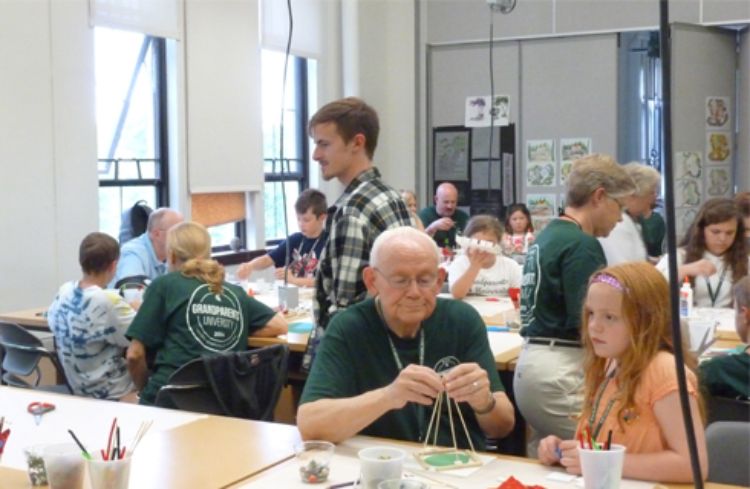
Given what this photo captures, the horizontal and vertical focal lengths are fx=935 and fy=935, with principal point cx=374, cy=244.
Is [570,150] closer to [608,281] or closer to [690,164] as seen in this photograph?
[690,164]

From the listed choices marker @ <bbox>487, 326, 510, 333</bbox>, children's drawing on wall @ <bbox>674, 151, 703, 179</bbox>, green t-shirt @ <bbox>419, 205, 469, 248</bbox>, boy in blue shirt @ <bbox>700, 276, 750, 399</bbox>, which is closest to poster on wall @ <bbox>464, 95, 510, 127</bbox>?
green t-shirt @ <bbox>419, 205, 469, 248</bbox>

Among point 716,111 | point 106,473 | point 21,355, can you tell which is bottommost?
point 21,355

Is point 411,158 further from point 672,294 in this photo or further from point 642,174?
point 672,294

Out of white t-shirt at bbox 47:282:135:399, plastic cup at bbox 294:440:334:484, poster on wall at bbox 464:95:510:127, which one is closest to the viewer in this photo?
plastic cup at bbox 294:440:334:484

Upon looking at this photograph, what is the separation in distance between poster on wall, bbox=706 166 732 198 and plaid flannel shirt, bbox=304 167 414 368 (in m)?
5.69

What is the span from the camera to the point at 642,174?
533 centimetres

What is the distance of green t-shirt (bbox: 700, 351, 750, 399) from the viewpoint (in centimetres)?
307

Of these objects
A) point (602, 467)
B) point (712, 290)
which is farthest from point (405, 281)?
point (712, 290)

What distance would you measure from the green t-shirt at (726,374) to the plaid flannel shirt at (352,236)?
113cm

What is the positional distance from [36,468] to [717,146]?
7.15 meters

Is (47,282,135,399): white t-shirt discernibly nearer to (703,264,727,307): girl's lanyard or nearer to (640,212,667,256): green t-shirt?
(703,264,727,307): girl's lanyard

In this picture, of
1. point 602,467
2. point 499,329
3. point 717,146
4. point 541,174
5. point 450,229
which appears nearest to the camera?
point 602,467

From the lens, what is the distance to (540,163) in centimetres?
873

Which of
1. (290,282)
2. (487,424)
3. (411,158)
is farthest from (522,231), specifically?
(487,424)
